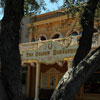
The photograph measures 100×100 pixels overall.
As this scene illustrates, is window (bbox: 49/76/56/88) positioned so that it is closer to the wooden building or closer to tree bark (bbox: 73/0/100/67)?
the wooden building

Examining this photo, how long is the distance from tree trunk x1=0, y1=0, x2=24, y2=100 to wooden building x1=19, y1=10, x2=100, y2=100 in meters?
7.63

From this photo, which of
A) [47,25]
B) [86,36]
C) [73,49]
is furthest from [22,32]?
[86,36]

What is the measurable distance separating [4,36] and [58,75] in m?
14.7

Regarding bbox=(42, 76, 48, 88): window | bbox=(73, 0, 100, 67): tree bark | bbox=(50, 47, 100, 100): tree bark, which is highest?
bbox=(73, 0, 100, 67): tree bark

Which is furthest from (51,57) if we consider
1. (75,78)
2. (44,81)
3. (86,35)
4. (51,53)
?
(75,78)

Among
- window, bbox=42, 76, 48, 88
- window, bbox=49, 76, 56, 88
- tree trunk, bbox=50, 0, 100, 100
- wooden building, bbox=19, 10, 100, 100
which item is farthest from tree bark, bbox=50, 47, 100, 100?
window, bbox=42, 76, 48, 88

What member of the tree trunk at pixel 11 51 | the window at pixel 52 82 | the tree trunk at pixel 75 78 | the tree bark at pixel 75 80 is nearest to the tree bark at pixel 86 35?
the tree trunk at pixel 75 78

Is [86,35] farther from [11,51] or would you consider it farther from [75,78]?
[11,51]

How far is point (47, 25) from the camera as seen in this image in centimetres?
2092

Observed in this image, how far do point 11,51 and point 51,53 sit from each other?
10964 millimetres

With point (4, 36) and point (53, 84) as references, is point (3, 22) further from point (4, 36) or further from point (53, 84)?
point (53, 84)

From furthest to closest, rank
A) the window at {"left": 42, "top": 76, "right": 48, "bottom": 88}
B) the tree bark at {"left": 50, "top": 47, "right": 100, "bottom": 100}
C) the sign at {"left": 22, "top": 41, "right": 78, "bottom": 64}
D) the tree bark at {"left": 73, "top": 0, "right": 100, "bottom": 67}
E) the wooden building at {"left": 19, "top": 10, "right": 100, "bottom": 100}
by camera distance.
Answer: the window at {"left": 42, "top": 76, "right": 48, "bottom": 88}, the wooden building at {"left": 19, "top": 10, "right": 100, "bottom": 100}, the sign at {"left": 22, "top": 41, "right": 78, "bottom": 64}, the tree bark at {"left": 73, "top": 0, "right": 100, "bottom": 67}, the tree bark at {"left": 50, "top": 47, "right": 100, "bottom": 100}

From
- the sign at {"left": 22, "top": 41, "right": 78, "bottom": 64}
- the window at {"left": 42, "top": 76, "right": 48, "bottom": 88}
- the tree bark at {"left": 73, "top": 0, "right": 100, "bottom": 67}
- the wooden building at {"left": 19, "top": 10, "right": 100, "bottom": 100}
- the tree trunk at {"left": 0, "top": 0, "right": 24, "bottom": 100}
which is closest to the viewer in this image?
the tree trunk at {"left": 0, "top": 0, "right": 24, "bottom": 100}

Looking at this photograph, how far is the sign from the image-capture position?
1459 centimetres
